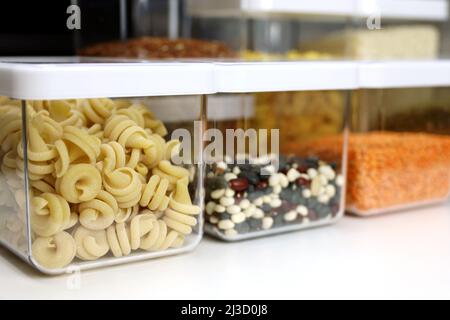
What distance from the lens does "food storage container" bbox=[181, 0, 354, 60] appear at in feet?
3.63

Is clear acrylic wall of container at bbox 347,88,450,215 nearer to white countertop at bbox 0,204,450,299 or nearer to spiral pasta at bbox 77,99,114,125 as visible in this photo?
white countertop at bbox 0,204,450,299

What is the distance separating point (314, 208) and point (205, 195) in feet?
0.50

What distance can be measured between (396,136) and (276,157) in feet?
0.68

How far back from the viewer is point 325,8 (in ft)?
3.80

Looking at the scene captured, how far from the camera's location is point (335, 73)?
84 centimetres

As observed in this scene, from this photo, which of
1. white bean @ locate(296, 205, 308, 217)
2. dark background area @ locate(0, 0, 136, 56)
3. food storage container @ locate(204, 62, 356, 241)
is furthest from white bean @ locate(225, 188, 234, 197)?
dark background area @ locate(0, 0, 136, 56)

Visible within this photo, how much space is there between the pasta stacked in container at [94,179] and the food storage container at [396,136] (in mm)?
286

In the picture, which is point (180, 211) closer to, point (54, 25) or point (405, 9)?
point (54, 25)

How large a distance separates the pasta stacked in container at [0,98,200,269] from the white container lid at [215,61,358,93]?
9 cm

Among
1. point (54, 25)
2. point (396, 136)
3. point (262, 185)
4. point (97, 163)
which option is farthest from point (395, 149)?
point (54, 25)

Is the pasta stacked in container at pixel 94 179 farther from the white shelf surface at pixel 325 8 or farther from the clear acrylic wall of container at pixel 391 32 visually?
the clear acrylic wall of container at pixel 391 32

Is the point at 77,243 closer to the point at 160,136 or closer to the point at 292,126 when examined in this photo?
the point at 160,136

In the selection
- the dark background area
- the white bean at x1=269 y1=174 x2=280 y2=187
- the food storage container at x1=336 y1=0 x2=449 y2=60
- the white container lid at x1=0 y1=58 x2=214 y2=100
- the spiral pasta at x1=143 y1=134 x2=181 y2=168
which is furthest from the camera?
the food storage container at x1=336 y1=0 x2=449 y2=60
